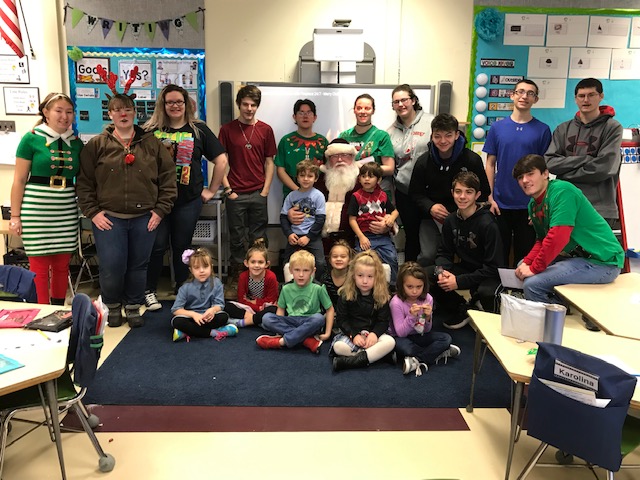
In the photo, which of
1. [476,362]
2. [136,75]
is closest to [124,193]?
[136,75]

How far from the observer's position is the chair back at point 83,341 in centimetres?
A: 203

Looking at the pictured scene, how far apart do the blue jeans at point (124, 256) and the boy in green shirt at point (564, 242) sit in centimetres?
240

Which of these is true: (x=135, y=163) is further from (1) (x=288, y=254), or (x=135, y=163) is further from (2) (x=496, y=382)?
(2) (x=496, y=382)

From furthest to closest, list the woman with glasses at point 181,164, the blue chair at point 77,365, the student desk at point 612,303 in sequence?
1. the woman with glasses at point 181,164
2. the student desk at point 612,303
3. the blue chair at point 77,365

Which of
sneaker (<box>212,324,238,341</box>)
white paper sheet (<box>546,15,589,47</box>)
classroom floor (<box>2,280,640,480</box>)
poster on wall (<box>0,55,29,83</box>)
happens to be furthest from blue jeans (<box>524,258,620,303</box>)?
poster on wall (<box>0,55,29,83</box>)

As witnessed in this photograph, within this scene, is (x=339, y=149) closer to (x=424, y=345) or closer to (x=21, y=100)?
(x=424, y=345)

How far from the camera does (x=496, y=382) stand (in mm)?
3064

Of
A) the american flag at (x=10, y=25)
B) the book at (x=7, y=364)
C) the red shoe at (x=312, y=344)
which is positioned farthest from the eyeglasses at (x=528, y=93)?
the american flag at (x=10, y=25)

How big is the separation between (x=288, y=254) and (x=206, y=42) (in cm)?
212

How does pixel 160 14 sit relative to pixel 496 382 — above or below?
above

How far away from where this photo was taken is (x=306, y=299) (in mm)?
3521

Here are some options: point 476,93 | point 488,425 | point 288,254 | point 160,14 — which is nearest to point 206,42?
point 160,14

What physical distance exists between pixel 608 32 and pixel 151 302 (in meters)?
4.56

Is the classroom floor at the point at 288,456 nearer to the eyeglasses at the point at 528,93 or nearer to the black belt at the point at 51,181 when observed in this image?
the black belt at the point at 51,181
